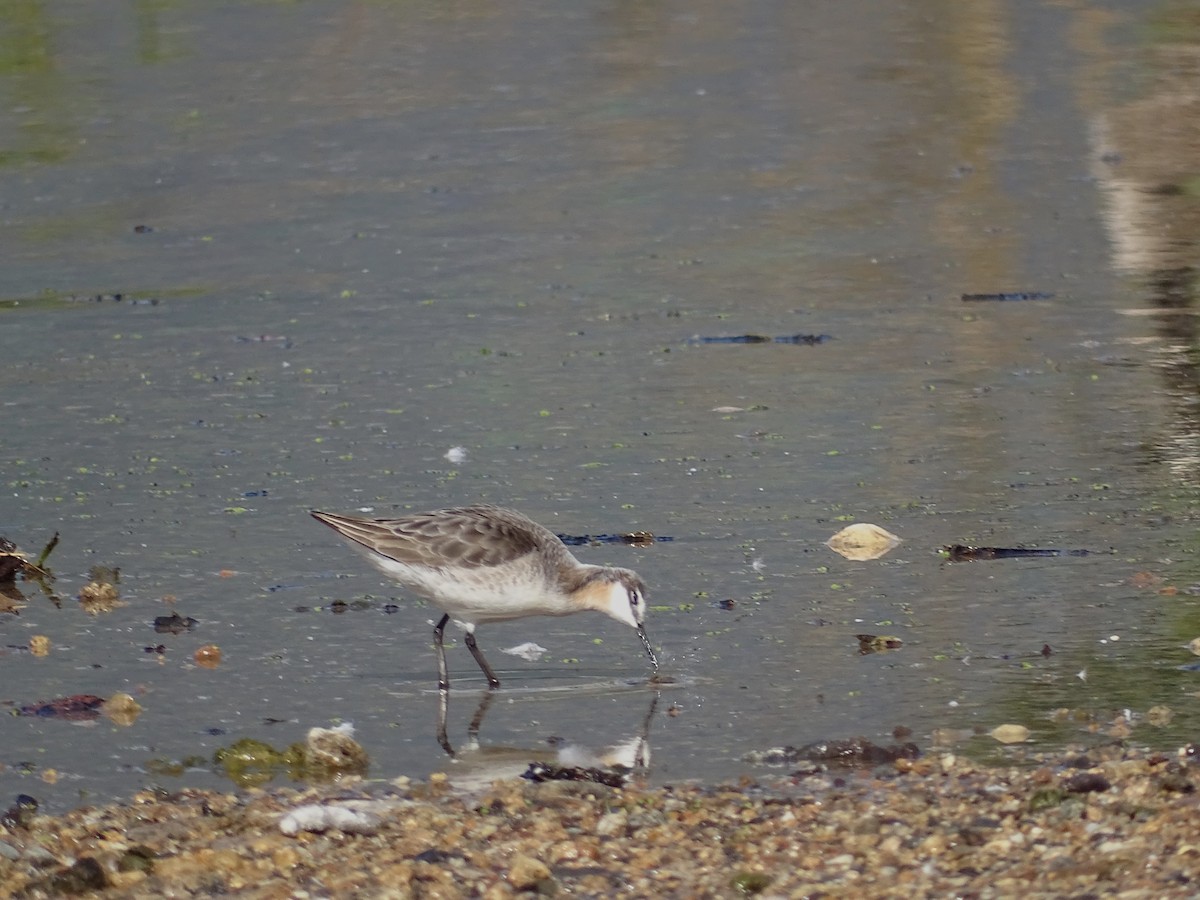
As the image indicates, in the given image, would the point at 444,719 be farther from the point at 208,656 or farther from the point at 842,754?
the point at 842,754

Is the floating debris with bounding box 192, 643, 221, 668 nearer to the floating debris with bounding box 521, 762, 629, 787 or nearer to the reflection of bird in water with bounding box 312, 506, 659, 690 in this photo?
the reflection of bird in water with bounding box 312, 506, 659, 690

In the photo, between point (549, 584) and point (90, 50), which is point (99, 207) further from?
point (549, 584)

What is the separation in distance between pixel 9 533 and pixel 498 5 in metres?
13.1

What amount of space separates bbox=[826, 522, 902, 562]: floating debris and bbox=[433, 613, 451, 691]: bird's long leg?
151cm

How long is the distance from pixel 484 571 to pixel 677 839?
193 centimetres

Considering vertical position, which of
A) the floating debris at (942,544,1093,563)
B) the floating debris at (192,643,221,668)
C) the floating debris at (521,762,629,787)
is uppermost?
the floating debris at (521,762,629,787)

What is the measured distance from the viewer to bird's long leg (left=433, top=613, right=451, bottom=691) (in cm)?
712

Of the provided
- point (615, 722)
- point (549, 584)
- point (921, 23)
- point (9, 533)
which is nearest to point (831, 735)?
point (615, 722)

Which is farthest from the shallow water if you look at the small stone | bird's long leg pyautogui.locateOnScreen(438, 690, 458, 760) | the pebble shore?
the small stone

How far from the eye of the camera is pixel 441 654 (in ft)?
23.7

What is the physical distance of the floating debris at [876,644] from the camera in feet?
23.1

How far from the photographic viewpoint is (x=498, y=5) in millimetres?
20719

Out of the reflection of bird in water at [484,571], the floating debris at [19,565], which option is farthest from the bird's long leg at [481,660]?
the floating debris at [19,565]

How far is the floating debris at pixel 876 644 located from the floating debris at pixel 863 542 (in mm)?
915
